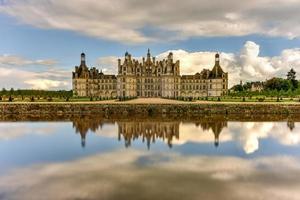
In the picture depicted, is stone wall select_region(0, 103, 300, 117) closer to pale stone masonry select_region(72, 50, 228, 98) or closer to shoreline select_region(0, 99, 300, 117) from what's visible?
shoreline select_region(0, 99, 300, 117)

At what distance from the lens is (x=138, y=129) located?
25219 millimetres

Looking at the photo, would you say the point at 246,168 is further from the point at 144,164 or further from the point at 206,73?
the point at 206,73

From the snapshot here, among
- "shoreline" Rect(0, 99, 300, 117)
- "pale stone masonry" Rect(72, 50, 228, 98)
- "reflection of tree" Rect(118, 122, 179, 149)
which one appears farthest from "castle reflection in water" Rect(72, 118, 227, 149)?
"pale stone masonry" Rect(72, 50, 228, 98)

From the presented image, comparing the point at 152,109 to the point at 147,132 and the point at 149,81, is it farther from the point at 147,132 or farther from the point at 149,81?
the point at 149,81

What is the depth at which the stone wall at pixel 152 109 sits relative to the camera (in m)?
39.2

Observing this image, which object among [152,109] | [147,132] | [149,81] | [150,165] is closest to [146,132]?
[147,132]

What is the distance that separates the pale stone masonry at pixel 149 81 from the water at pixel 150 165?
45393 mm

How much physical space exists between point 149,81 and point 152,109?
30.0 metres

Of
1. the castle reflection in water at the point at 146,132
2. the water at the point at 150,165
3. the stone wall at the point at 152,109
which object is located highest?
the stone wall at the point at 152,109

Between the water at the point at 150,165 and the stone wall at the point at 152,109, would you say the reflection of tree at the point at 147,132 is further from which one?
the stone wall at the point at 152,109

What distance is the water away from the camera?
1077 centimetres

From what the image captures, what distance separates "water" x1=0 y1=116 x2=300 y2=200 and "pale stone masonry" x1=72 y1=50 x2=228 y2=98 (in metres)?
45.4

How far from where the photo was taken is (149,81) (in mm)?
69438

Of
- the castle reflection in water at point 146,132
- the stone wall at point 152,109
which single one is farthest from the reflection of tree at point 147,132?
the stone wall at point 152,109
